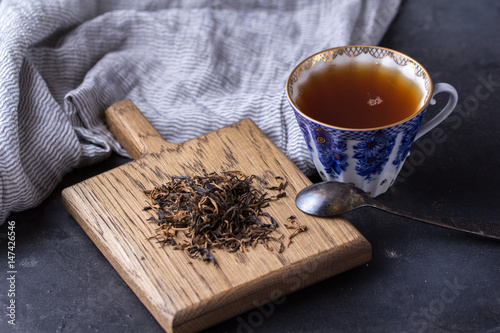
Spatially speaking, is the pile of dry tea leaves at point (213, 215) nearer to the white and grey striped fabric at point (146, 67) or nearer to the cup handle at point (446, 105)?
the white and grey striped fabric at point (146, 67)

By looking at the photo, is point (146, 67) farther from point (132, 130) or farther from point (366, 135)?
point (366, 135)

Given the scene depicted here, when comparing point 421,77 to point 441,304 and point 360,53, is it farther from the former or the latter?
point 441,304

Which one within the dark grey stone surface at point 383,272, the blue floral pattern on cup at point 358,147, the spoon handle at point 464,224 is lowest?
the dark grey stone surface at point 383,272

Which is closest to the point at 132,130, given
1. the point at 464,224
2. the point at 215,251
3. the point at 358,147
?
the point at 215,251

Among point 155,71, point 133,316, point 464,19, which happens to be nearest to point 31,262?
point 133,316

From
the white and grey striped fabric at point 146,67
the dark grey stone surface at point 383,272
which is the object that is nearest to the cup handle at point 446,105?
the dark grey stone surface at point 383,272

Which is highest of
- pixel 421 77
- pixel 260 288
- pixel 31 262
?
pixel 421 77
